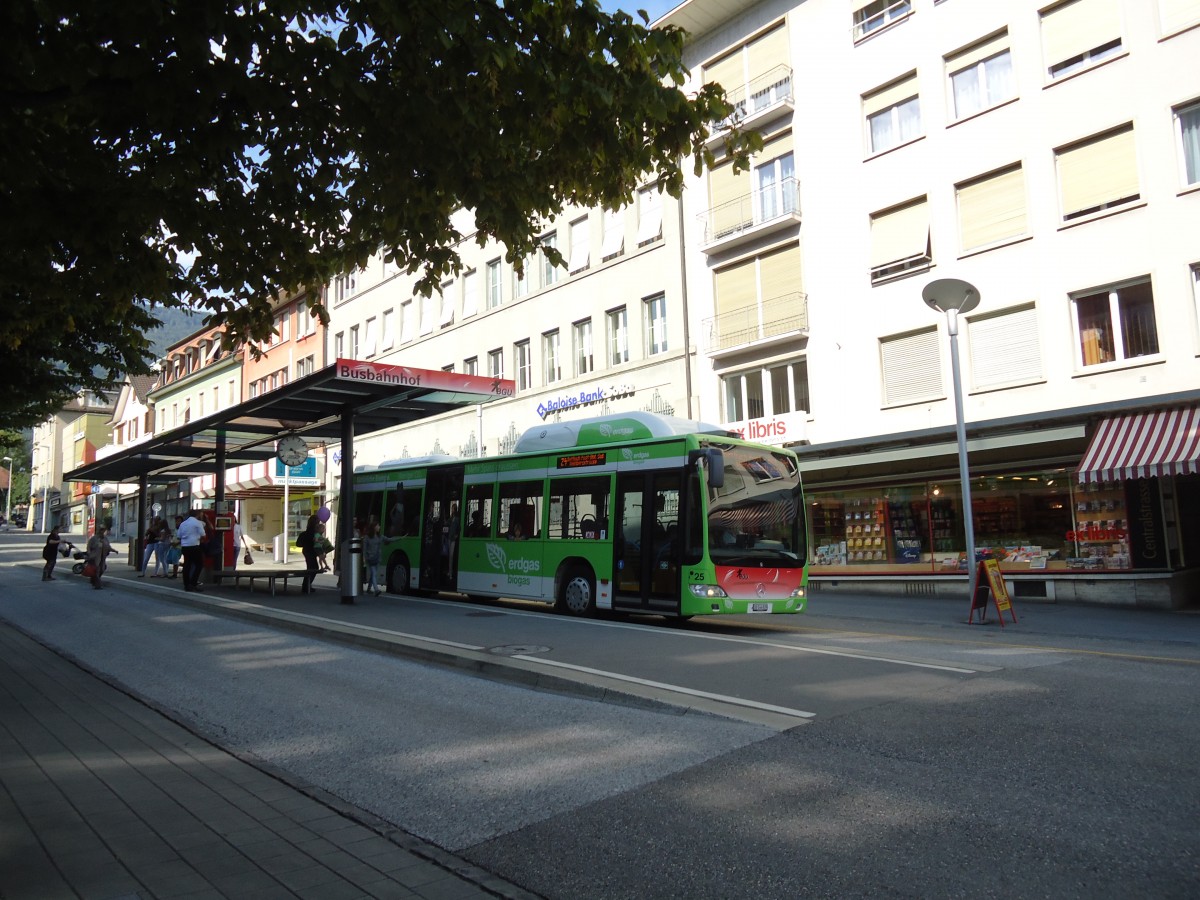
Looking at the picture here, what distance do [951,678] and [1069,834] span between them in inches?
157

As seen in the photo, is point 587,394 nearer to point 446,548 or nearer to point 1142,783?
point 446,548

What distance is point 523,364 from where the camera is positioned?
34656 mm

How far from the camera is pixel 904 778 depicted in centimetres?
520

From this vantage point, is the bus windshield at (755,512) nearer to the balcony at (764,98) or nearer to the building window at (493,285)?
the balcony at (764,98)

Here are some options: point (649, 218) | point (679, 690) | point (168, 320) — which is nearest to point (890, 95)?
point (649, 218)

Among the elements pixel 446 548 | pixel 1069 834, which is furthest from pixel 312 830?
pixel 446 548

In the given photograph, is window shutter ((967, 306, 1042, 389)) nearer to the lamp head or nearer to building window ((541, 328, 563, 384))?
the lamp head

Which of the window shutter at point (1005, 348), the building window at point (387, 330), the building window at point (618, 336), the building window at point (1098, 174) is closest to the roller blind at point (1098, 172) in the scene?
the building window at point (1098, 174)

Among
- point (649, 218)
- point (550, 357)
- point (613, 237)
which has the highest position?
point (649, 218)

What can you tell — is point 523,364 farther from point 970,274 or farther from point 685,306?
point 970,274

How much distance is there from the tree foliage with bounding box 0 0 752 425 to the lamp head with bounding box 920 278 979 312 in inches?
376

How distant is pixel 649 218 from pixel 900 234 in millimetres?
9266

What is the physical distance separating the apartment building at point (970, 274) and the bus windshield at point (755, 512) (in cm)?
657

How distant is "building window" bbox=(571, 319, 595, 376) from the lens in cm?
3145
